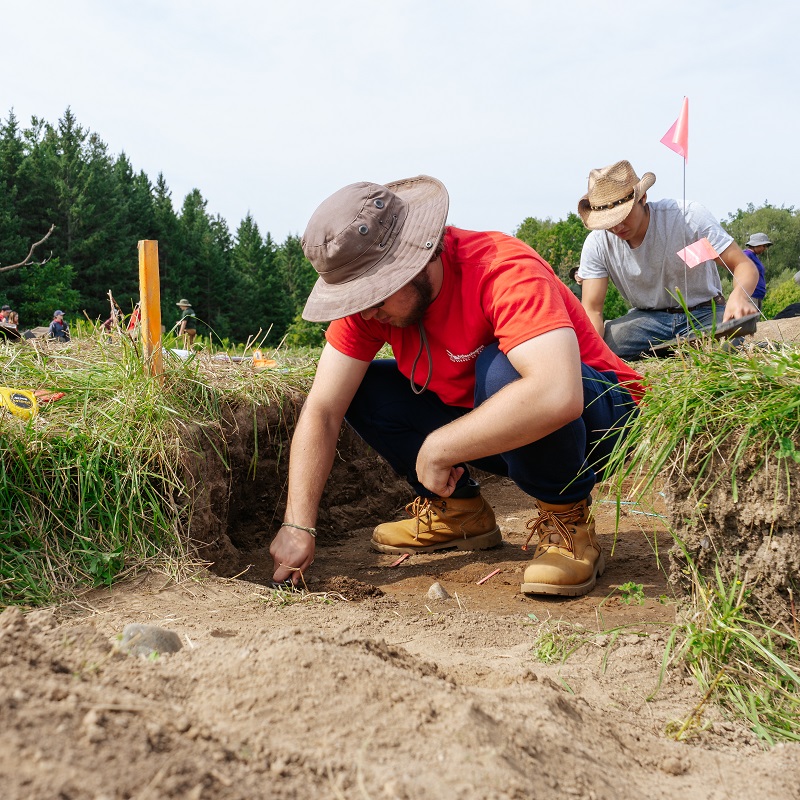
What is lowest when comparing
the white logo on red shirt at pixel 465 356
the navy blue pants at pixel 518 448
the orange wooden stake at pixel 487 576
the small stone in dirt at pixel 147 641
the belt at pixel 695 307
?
the orange wooden stake at pixel 487 576

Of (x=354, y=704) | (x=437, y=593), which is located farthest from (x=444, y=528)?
(x=354, y=704)

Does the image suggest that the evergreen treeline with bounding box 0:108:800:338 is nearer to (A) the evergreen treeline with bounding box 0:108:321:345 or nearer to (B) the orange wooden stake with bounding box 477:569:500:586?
(A) the evergreen treeline with bounding box 0:108:321:345

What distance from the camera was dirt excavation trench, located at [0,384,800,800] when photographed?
3.34 ft

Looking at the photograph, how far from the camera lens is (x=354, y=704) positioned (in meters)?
1.25

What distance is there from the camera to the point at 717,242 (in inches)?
159

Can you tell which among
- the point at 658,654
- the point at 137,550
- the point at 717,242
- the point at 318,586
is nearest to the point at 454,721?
the point at 658,654

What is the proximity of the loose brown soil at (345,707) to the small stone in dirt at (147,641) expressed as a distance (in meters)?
0.04

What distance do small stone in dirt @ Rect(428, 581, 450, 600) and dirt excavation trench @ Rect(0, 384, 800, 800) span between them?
0.03 meters

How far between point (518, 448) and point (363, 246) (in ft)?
2.70

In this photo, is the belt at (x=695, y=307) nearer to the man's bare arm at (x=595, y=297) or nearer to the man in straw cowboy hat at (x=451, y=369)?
the man's bare arm at (x=595, y=297)

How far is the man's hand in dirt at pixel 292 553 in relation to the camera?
2.42 m

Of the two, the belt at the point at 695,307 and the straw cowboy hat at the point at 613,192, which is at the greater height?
the straw cowboy hat at the point at 613,192

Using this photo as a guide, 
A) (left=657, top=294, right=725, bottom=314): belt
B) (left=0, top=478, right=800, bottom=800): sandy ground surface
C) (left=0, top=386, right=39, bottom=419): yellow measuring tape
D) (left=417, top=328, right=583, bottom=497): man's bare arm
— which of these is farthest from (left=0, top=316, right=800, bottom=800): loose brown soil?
(left=657, top=294, right=725, bottom=314): belt

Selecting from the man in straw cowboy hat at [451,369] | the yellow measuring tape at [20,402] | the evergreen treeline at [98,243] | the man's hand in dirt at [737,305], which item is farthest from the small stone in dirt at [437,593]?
the evergreen treeline at [98,243]
